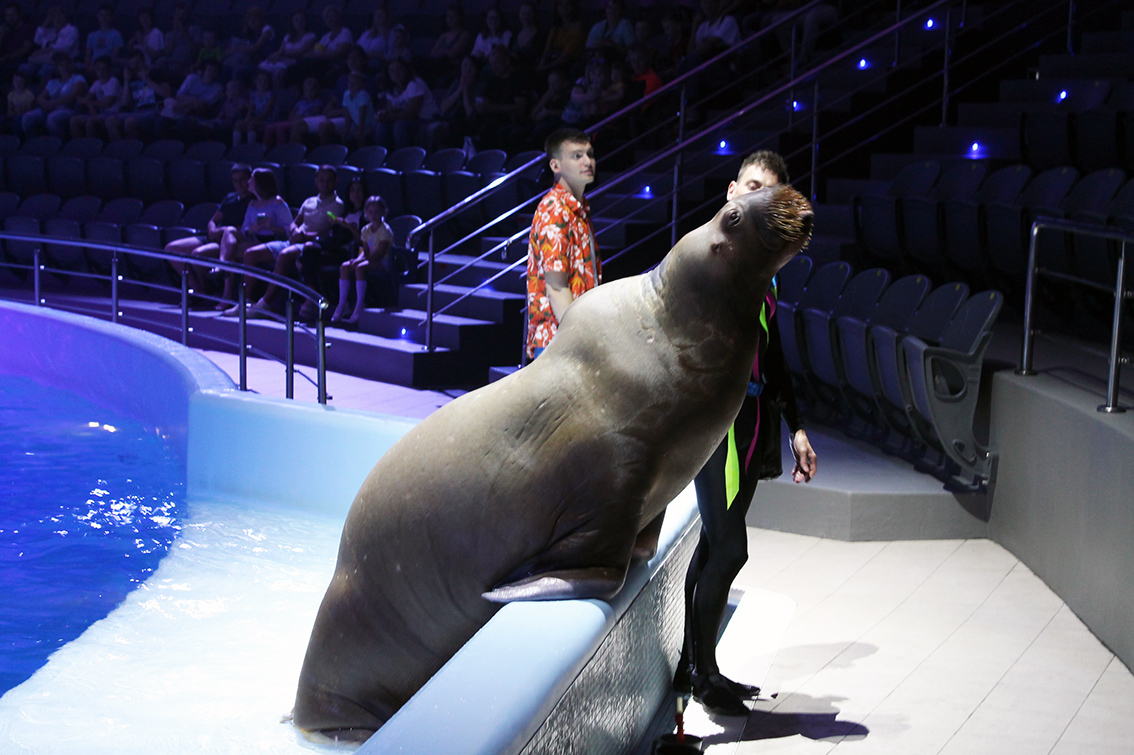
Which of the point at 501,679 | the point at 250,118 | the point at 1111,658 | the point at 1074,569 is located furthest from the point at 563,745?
the point at 250,118

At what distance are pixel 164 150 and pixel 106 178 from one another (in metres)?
0.65

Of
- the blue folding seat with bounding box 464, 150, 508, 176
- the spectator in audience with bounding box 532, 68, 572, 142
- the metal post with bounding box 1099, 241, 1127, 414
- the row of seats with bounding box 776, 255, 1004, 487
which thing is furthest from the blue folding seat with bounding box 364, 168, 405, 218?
the metal post with bounding box 1099, 241, 1127, 414

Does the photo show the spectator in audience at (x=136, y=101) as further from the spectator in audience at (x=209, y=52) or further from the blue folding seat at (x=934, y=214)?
the blue folding seat at (x=934, y=214)

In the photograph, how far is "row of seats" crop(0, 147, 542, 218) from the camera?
30.1 feet

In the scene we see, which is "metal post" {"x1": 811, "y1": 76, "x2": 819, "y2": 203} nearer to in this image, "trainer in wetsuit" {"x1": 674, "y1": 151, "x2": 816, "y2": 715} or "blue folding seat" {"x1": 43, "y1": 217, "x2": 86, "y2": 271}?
"trainer in wetsuit" {"x1": 674, "y1": 151, "x2": 816, "y2": 715}

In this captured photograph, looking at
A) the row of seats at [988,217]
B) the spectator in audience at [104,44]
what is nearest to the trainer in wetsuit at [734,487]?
the row of seats at [988,217]

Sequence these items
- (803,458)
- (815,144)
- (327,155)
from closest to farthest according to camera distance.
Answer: (803,458), (815,144), (327,155)

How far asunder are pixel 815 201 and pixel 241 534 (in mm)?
5058

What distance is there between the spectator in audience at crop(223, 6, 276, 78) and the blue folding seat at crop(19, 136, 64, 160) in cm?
205

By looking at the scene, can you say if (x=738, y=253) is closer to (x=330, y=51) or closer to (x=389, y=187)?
(x=389, y=187)

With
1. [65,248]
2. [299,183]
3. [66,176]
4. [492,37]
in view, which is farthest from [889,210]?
[66,176]

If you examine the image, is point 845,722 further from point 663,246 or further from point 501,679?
point 663,246

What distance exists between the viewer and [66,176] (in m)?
11.9

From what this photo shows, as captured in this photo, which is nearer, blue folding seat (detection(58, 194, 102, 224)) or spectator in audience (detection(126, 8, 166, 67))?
blue folding seat (detection(58, 194, 102, 224))
